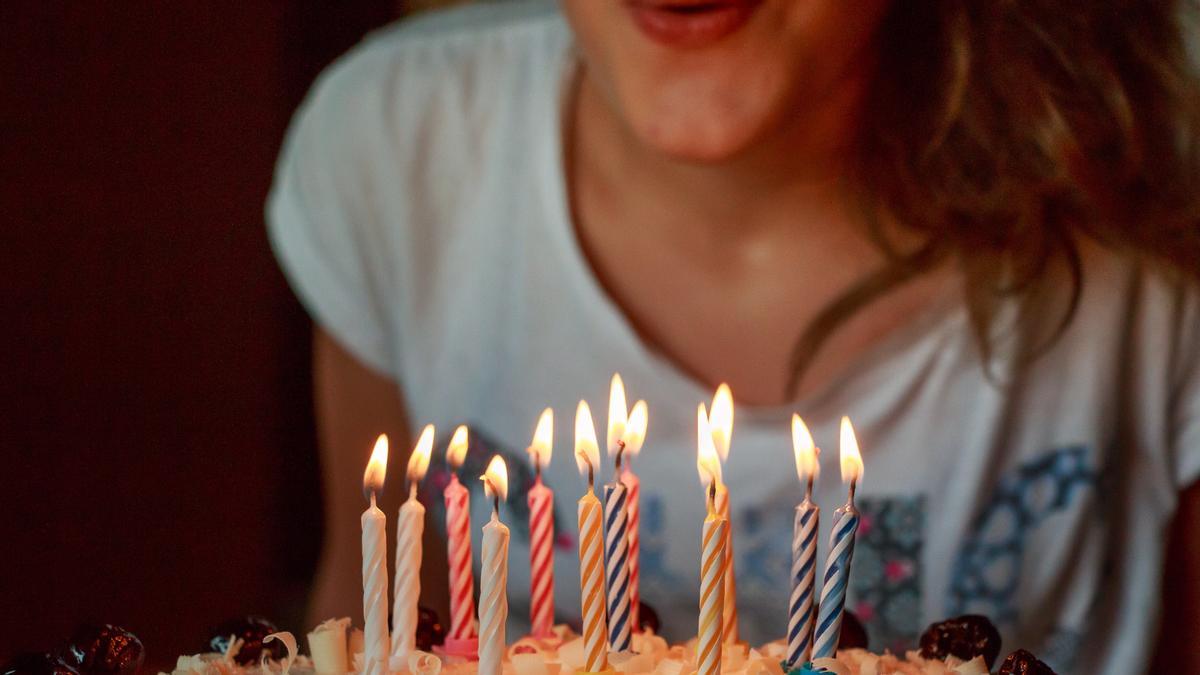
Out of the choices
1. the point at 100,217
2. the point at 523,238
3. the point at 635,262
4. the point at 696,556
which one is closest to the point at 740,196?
the point at 635,262

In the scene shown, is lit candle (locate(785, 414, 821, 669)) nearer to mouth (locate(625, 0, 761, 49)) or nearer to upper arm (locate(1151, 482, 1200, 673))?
mouth (locate(625, 0, 761, 49))

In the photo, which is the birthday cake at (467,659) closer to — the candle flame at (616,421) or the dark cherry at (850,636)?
the dark cherry at (850,636)

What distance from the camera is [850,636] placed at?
1027 millimetres

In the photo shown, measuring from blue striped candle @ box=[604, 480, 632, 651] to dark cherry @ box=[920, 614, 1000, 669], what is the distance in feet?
0.77

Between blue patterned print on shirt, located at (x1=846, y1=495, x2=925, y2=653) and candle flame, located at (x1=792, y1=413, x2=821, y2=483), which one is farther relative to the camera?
blue patterned print on shirt, located at (x1=846, y1=495, x2=925, y2=653)

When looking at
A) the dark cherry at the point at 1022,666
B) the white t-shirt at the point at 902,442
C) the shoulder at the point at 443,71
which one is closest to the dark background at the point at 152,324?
the shoulder at the point at 443,71

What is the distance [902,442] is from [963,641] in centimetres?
58

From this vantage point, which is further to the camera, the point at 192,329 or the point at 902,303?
the point at 192,329

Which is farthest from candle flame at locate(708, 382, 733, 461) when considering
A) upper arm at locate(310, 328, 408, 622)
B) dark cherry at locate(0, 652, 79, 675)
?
upper arm at locate(310, 328, 408, 622)

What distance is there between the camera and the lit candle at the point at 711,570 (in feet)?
2.73

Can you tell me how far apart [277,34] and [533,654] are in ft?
5.32

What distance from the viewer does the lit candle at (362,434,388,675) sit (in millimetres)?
837

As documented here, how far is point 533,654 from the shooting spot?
0.95 metres

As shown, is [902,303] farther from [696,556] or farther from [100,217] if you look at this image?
[100,217]
